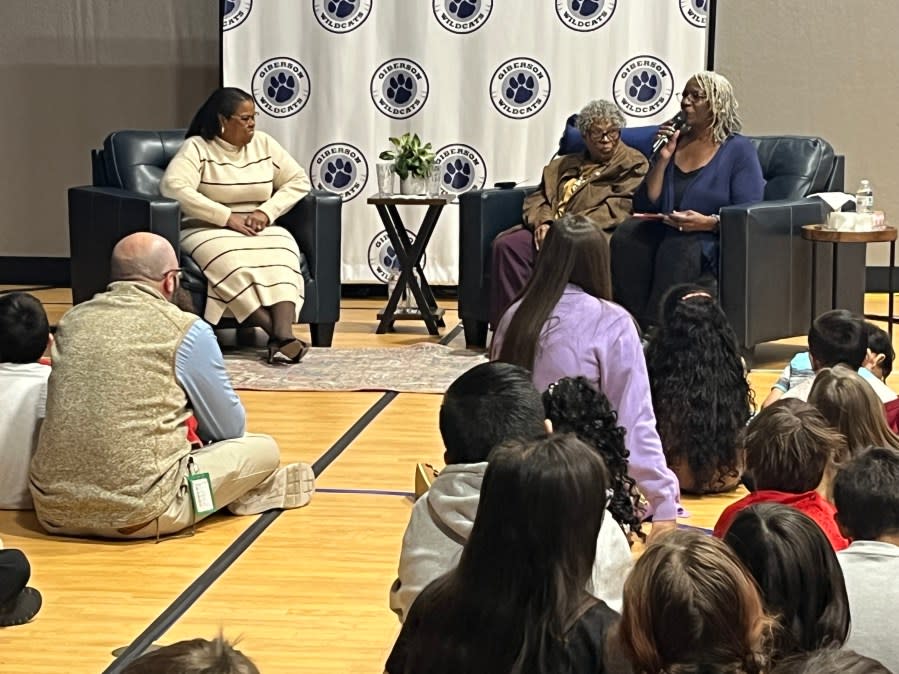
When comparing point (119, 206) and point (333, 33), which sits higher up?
point (333, 33)

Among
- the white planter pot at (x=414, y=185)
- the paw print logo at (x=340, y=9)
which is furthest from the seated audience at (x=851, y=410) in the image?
the paw print logo at (x=340, y=9)

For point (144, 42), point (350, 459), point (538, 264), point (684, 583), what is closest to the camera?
point (684, 583)

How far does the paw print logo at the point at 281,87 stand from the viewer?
326 inches

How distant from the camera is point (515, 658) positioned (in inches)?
71.0

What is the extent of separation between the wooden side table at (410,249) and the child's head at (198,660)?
5729mm

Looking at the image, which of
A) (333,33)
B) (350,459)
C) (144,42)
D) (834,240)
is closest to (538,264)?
(350,459)

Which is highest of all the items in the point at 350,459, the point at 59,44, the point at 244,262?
the point at 59,44

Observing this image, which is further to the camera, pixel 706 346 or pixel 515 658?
pixel 706 346

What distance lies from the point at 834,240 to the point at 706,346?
2.15 m

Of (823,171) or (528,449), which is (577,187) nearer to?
(823,171)

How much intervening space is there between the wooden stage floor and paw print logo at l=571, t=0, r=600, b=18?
3741 mm

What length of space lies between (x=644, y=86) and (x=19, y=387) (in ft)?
15.5

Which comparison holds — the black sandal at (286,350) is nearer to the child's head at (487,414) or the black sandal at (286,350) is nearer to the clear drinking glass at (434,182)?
the clear drinking glass at (434,182)

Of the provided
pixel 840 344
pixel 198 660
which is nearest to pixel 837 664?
pixel 198 660
